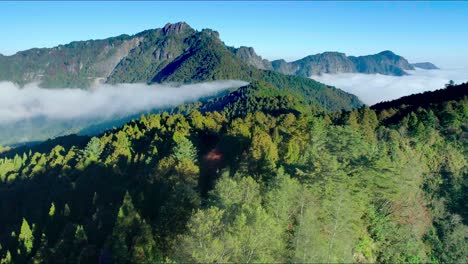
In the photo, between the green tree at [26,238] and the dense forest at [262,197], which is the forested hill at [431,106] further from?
the green tree at [26,238]

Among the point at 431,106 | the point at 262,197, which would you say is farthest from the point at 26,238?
the point at 431,106

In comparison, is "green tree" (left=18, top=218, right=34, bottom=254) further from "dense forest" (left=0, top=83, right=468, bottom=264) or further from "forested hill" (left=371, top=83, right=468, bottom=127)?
"forested hill" (left=371, top=83, right=468, bottom=127)

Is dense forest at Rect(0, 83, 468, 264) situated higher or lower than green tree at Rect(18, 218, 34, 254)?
higher

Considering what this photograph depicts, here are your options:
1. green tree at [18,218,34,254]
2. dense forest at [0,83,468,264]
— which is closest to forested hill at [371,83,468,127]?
dense forest at [0,83,468,264]

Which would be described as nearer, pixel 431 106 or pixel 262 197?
pixel 262 197

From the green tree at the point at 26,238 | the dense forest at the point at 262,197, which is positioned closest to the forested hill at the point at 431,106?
Result: the dense forest at the point at 262,197

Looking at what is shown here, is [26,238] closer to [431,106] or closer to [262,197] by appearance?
[262,197]

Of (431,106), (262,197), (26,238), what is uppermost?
(431,106)

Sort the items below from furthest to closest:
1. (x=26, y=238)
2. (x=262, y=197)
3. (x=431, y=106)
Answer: (x=431, y=106), (x=26, y=238), (x=262, y=197)

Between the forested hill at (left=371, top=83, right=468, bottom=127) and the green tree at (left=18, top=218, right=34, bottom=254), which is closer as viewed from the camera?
the green tree at (left=18, top=218, right=34, bottom=254)
